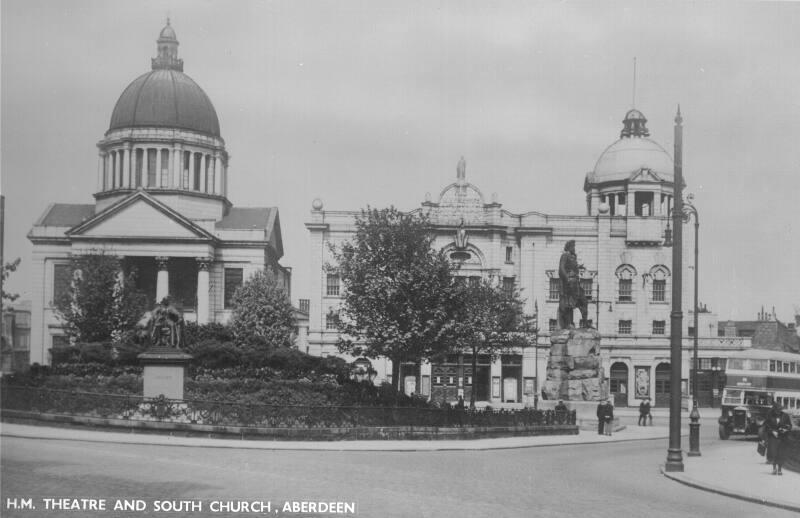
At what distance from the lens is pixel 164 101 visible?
87.8 meters

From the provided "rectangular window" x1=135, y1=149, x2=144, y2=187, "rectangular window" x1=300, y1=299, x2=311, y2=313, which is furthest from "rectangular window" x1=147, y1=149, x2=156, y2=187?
"rectangular window" x1=300, y1=299, x2=311, y2=313

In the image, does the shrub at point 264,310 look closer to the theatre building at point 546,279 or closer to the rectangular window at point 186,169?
the theatre building at point 546,279

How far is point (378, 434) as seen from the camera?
1261 inches

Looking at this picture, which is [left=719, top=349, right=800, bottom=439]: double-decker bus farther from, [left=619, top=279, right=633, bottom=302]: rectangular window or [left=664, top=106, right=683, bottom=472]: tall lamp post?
[left=619, top=279, right=633, bottom=302]: rectangular window

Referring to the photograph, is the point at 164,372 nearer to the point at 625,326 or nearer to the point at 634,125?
the point at 625,326

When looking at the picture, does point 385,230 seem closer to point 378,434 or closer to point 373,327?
point 373,327

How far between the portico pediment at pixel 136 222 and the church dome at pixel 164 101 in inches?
400

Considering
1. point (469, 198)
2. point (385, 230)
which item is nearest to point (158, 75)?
point (469, 198)

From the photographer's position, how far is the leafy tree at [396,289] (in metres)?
41.3

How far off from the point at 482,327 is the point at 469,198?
25.0m

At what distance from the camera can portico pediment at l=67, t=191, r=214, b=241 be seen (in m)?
79.9

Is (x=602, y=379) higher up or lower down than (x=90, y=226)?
lower down

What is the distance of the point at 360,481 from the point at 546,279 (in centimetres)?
6310

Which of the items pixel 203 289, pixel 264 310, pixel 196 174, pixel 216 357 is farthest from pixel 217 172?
pixel 216 357
